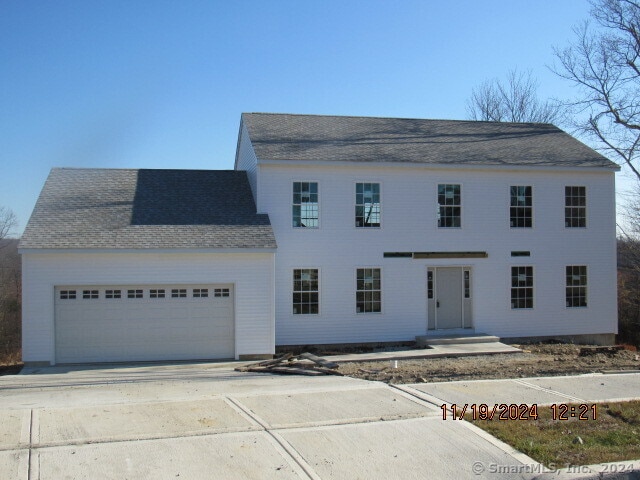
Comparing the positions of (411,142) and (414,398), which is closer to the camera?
(414,398)

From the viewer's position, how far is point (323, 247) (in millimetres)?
19469

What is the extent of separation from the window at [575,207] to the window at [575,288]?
1498 mm

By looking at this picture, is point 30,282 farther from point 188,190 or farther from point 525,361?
point 525,361

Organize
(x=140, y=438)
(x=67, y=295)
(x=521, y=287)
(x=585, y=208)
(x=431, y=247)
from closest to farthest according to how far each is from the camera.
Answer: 1. (x=140, y=438)
2. (x=67, y=295)
3. (x=431, y=247)
4. (x=521, y=287)
5. (x=585, y=208)

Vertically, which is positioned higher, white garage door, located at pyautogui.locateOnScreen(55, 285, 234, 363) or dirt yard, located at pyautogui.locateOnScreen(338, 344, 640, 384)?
white garage door, located at pyautogui.locateOnScreen(55, 285, 234, 363)

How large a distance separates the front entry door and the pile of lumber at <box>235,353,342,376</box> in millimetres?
5801

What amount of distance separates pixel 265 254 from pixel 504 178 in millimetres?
8522

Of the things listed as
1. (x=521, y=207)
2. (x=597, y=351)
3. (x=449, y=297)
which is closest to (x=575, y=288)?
(x=521, y=207)

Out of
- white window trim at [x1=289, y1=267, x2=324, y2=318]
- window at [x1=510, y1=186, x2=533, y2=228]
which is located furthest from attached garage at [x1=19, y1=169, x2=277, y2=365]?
window at [x1=510, y1=186, x2=533, y2=228]

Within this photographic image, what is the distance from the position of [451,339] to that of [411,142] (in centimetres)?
680

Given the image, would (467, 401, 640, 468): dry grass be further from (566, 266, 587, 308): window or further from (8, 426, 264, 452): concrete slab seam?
(566, 266, 587, 308): window

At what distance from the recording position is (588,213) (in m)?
21.6

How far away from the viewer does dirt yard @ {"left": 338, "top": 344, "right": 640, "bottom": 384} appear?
13.9 meters

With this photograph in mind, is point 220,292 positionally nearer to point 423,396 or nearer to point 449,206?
point 449,206
